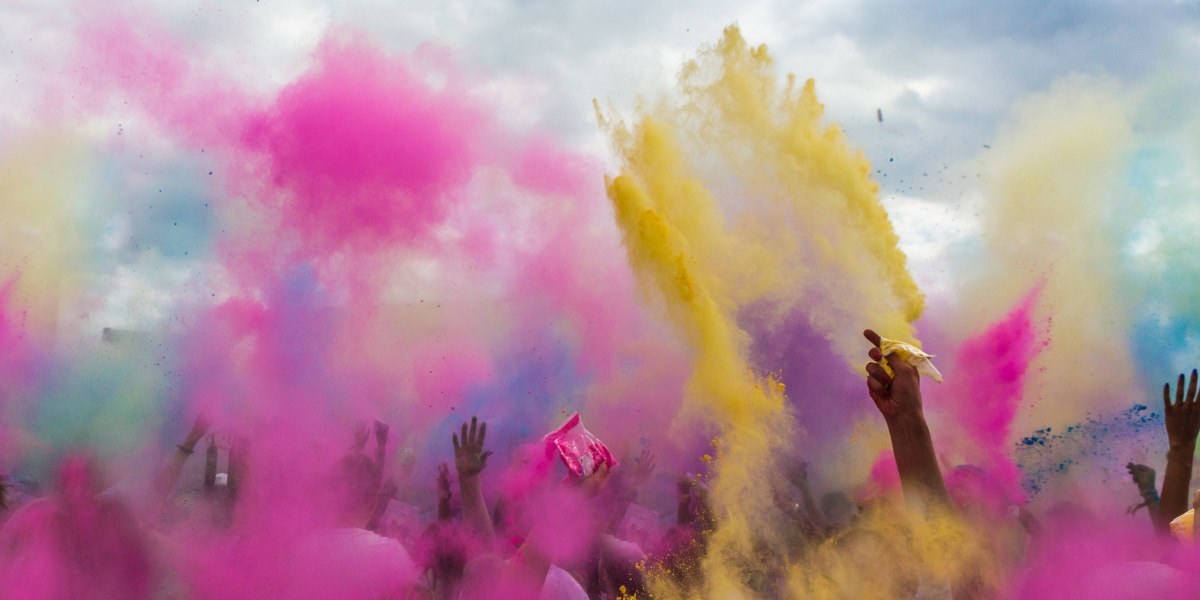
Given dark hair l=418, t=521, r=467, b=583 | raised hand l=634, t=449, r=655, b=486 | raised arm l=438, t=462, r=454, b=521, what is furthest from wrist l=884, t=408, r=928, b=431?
raised arm l=438, t=462, r=454, b=521

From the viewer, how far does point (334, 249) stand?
18.3 feet

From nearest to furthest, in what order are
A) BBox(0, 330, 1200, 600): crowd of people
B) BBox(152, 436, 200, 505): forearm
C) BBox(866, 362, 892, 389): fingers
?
BBox(866, 362, 892, 389): fingers → BBox(0, 330, 1200, 600): crowd of people → BBox(152, 436, 200, 505): forearm

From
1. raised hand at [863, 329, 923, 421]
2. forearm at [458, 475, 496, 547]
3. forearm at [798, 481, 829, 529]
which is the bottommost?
forearm at [798, 481, 829, 529]

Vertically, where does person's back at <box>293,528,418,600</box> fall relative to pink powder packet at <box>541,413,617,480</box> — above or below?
below

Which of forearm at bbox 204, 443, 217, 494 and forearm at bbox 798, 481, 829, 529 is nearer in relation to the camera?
forearm at bbox 798, 481, 829, 529

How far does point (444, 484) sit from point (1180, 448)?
5528 millimetres

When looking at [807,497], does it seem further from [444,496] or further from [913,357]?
[444,496]

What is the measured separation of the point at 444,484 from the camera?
219 inches

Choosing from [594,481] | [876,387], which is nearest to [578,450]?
[594,481]

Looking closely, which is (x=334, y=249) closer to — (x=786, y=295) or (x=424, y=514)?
(x=424, y=514)

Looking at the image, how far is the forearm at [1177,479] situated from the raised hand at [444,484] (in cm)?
539

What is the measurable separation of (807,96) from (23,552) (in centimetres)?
652

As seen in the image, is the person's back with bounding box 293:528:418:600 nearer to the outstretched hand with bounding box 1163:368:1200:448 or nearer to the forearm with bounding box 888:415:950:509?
the forearm with bounding box 888:415:950:509

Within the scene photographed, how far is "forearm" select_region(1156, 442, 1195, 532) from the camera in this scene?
4004 millimetres
